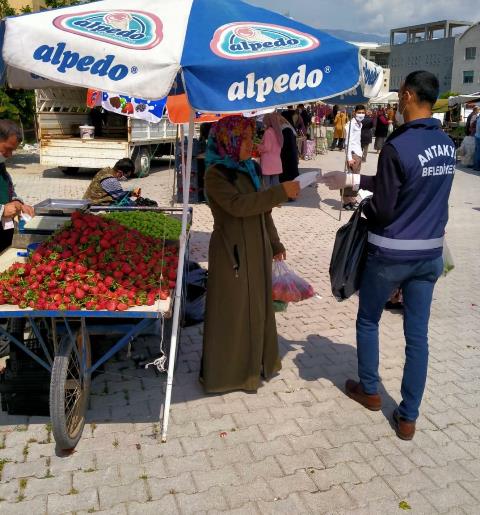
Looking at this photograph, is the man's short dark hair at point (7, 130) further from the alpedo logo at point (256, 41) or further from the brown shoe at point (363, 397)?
the brown shoe at point (363, 397)

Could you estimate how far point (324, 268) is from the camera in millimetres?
7172

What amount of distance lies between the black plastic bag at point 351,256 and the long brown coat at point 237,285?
1.69 feet

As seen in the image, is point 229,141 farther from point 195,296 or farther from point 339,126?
point 339,126

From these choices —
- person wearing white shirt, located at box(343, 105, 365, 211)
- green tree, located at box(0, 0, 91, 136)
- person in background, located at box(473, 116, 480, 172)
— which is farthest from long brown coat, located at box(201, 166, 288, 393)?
person in background, located at box(473, 116, 480, 172)

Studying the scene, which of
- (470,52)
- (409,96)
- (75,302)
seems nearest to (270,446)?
(75,302)

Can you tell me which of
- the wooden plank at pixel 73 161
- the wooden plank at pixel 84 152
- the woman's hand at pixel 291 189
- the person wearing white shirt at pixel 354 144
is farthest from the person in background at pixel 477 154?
the woman's hand at pixel 291 189

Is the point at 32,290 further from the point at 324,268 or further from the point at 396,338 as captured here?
the point at 324,268

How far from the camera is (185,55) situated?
8.57 feet

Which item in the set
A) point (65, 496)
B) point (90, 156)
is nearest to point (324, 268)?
point (65, 496)

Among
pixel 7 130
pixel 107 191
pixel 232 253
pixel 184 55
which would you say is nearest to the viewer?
pixel 184 55

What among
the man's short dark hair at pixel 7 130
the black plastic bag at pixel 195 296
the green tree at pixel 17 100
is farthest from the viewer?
the green tree at pixel 17 100

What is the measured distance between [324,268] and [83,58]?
5081 mm

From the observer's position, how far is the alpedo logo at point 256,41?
2729 mm

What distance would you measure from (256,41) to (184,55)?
476mm
